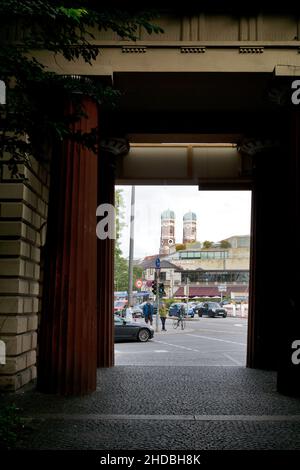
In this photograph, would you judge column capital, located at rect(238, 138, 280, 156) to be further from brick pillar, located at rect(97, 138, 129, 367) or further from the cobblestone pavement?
the cobblestone pavement

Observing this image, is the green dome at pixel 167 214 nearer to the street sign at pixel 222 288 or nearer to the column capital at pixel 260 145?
the street sign at pixel 222 288

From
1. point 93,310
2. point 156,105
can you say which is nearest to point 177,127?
point 156,105

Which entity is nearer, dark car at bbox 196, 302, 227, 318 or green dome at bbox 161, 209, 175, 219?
dark car at bbox 196, 302, 227, 318

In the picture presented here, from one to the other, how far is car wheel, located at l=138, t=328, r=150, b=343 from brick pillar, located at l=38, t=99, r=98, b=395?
15308mm

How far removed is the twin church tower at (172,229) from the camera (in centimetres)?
15850

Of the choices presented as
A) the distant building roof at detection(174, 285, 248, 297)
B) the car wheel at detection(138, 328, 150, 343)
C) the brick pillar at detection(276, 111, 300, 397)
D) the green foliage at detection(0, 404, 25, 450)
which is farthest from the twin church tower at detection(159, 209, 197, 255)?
the green foliage at detection(0, 404, 25, 450)

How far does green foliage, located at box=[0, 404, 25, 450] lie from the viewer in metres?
5.11

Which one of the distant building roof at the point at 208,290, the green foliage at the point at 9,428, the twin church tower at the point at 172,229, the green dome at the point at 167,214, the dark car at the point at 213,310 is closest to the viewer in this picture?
the green foliage at the point at 9,428

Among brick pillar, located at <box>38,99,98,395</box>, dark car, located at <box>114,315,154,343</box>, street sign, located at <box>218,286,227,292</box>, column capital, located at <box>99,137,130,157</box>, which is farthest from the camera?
street sign, located at <box>218,286,227,292</box>

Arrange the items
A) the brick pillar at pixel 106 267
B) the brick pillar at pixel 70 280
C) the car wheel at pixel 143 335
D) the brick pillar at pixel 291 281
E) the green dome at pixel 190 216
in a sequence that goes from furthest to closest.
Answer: the green dome at pixel 190 216
the car wheel at pixel 143 335
the brick pillar at pixel 106 267
the brick pillar at pixel 291 281
the brick pillar at pixel 70 280

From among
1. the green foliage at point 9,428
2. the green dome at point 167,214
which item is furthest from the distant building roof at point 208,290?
the green foliage at point 9,428

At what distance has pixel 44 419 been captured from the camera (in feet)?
21.1

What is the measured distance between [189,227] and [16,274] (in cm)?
15821
